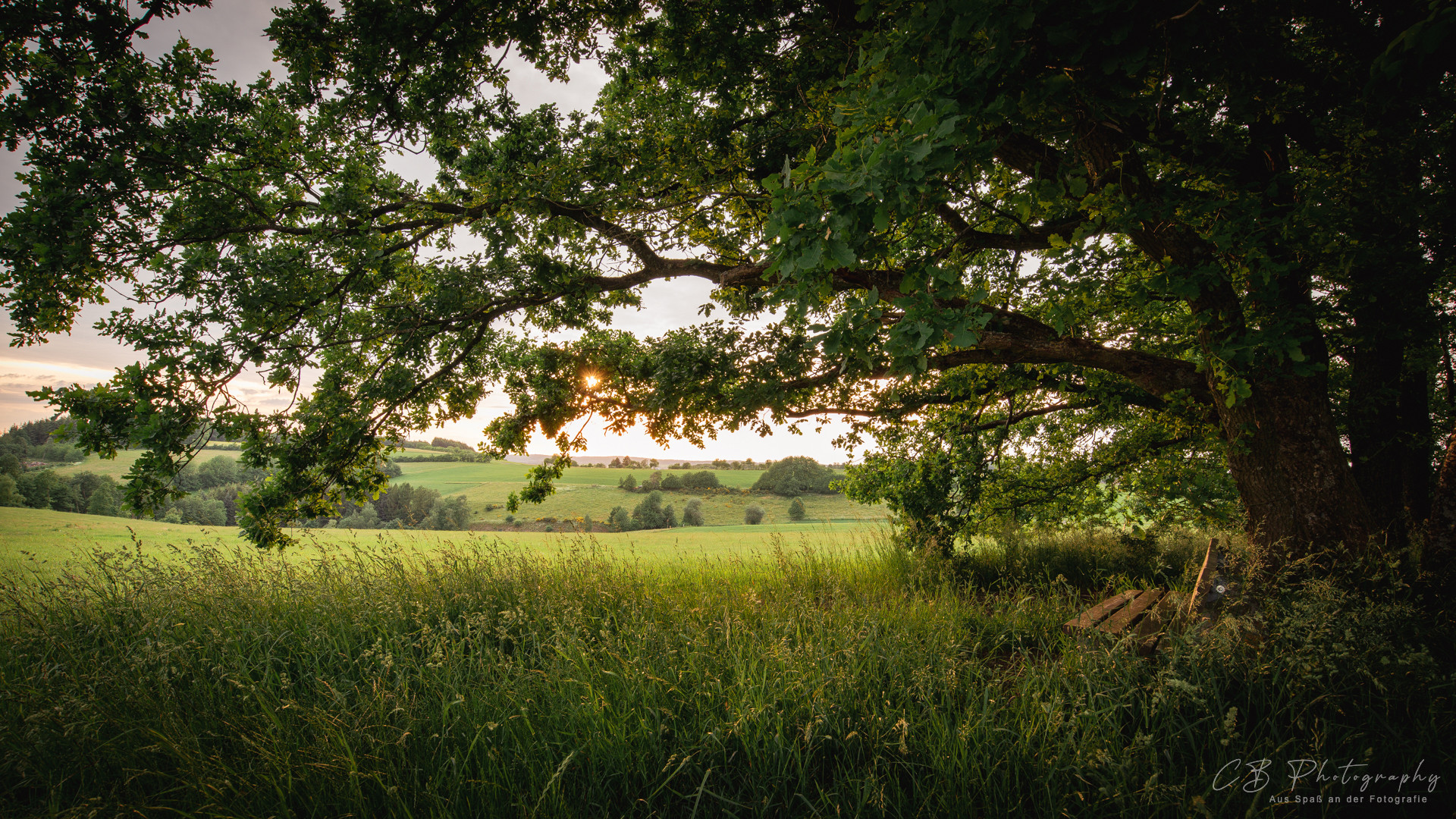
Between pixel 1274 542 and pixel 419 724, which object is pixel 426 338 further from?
pixel 1274 542

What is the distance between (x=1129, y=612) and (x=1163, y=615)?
363 mm

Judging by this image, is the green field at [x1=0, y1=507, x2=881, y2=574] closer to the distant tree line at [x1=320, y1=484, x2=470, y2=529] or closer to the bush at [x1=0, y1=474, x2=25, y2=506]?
the bush at [x1=0, y1=474, x2=25, y2=506]

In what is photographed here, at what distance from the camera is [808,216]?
2.09 meters

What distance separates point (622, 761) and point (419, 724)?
1.13 meters

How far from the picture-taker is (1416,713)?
8.25 feet

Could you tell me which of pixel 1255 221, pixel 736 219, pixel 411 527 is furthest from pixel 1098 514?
pixel 411 527

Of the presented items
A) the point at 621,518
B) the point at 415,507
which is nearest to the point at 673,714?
the point at 415,507

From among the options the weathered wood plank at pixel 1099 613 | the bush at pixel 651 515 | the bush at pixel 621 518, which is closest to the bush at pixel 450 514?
the bush at pixel 621 518

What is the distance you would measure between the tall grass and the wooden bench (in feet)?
0.97

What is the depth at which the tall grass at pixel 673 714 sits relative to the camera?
2145 millimetres

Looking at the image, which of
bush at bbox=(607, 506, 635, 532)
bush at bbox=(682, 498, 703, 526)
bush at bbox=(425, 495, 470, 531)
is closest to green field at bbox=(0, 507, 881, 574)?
bush at bbox=(425, 495, 470, 531)

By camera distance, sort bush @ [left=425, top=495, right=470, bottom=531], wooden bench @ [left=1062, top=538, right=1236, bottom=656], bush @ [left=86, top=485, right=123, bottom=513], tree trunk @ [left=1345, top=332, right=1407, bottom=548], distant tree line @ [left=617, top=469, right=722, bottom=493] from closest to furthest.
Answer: wooden bench @ [left=1062, top=538, right=1236, bottom=656]
tree trunk @ [left=1345, top=332, right=1407, bottom=548]
bush @ [left=86, top=485, right=123, bottom=513]
bush @ [left=425, top=495, right=470, bottom=531]
distant tree line @ [left=617, top=469, right=722, bottom=493]

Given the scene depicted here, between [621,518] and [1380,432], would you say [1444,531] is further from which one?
[621,518]

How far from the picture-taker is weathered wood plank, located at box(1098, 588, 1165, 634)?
12.5 feet
